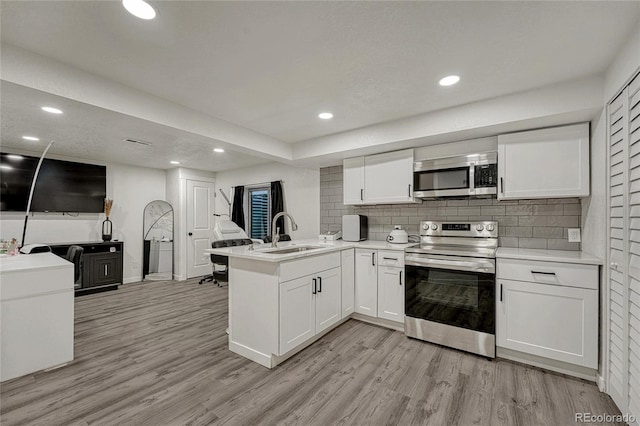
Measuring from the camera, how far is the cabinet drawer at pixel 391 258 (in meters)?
2.96

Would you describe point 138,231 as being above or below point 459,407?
above

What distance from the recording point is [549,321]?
7.27ft

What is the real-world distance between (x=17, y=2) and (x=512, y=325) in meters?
3.93

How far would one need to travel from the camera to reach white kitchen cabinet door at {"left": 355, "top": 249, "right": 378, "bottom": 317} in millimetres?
3150

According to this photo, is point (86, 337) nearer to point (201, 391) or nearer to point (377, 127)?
point (201, 391)

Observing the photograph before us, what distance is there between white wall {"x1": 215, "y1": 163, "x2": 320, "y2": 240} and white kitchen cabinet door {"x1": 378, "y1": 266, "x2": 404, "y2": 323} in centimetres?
166

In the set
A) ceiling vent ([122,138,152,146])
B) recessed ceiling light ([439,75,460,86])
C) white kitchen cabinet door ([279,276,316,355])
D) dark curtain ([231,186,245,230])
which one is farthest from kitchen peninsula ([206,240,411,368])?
dark curtain ([231,186,245,230])

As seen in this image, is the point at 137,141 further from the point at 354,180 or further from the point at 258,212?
the point at 354,180

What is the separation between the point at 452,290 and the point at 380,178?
5.00 feet

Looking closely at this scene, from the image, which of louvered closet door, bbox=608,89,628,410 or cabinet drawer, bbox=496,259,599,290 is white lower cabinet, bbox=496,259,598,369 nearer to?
cabinet drawer, bbox=496,259,599,290

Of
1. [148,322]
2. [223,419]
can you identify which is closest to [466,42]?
[223,419]

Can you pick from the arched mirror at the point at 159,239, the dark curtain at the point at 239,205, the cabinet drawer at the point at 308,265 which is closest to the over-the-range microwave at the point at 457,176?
the cabinet drawer at the point at 308,265

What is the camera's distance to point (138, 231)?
5.50 meters

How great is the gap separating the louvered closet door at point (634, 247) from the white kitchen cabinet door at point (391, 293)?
1.64 metres
